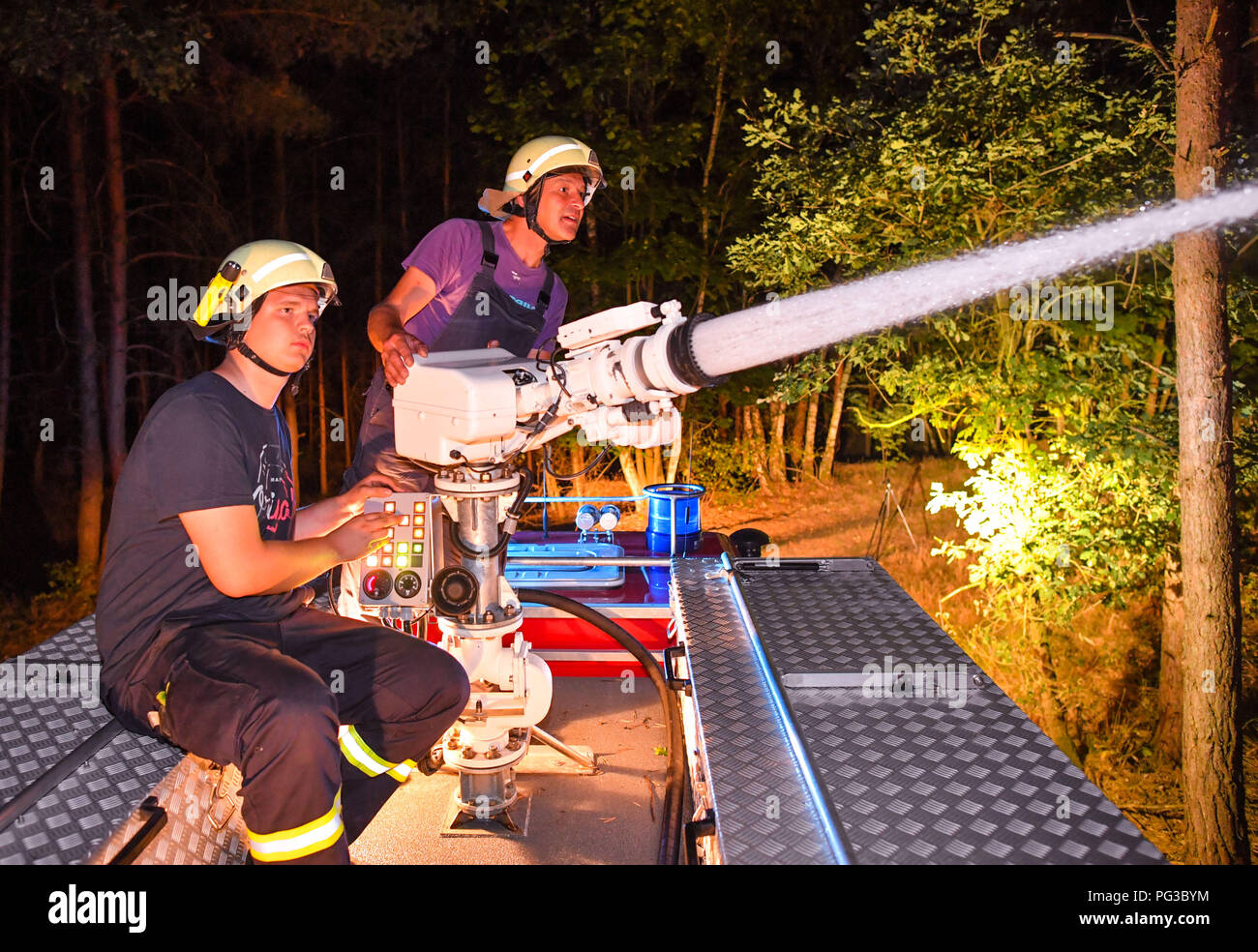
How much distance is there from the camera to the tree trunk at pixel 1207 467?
22.4ft

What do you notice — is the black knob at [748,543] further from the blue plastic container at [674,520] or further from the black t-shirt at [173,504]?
the black t-shirt at [173,504]

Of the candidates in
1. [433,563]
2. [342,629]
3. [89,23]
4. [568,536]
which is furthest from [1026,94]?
[89,23]

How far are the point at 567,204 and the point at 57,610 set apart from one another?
10940 mm

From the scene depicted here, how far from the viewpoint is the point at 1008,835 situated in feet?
8.36

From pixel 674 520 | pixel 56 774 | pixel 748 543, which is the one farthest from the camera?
pixel 674 520

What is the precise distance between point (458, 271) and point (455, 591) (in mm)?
1503

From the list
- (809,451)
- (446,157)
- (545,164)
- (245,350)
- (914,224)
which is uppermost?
(446,157)

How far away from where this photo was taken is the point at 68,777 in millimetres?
2838

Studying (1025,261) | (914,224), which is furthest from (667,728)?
(914,224)

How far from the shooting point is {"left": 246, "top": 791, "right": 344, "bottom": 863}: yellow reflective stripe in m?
2.64

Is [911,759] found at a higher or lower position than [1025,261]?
lower

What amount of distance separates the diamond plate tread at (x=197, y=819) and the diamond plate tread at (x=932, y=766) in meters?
1.87

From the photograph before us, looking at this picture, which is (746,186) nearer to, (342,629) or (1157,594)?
(1157,594)

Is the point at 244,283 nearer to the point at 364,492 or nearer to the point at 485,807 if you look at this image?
the point at 364,492
